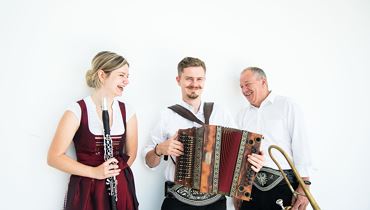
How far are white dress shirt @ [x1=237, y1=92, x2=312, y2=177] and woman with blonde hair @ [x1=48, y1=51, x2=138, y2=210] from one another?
0.92 m

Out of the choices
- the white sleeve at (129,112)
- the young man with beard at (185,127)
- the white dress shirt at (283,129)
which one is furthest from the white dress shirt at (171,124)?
the white dress shirt at (283,129)

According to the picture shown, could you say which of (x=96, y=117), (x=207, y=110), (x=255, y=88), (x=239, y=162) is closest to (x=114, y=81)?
(x=96, y=117)

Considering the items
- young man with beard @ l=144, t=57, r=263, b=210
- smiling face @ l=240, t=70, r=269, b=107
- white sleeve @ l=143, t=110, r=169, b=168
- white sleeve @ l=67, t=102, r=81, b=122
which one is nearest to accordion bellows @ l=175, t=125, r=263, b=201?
young man with beard @ l=144, t=57, r=263, b=210

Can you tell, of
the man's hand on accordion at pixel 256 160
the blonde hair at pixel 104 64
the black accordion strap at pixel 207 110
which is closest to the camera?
the man's hand on accordion at pixel 256 160

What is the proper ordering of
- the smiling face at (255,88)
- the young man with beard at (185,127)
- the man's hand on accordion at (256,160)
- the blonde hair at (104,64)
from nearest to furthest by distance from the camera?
the man's hand on accordion at (256,160)
the blonde hair at (104,64)
the young man with beard at (185,127)
the smiling face at (255,88)

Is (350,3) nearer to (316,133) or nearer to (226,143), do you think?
(316,133)

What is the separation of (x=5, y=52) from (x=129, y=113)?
724 mm

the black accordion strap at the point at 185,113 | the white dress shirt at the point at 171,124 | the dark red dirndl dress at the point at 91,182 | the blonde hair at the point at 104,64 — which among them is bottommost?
the dark red dirndl dress at the point at 91,182

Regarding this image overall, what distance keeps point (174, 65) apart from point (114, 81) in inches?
24.9

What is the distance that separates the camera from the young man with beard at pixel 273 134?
2.01 m

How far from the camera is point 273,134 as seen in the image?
6.93ft

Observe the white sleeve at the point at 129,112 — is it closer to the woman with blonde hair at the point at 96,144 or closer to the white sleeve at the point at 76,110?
the woman with blonde hair at the point at 96,144

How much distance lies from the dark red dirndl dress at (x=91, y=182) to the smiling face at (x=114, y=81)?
0.48 feet

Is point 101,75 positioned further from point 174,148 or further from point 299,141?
point 299,141
